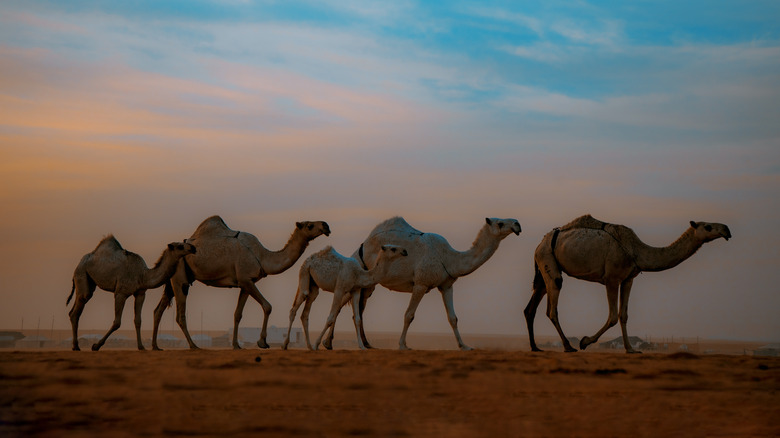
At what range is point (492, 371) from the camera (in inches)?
570

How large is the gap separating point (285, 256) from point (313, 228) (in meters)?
0.95

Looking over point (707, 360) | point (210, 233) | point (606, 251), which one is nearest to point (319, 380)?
point (707, 360)

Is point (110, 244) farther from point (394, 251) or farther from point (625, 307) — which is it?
point (625, 307)

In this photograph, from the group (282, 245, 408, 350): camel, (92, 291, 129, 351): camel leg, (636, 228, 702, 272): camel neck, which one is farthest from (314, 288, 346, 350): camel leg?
(636, 228, 702, 272): camel neck

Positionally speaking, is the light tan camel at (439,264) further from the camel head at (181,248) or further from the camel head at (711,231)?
the camel head at (181,248)

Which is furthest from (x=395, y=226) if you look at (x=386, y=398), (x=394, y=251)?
(x=386, y=398)

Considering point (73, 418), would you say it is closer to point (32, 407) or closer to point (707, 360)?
point (32, 407)

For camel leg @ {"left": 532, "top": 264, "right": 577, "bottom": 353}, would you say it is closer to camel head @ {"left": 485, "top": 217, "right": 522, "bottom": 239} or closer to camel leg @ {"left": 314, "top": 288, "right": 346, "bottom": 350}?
camel head @ {"left": 485, "top": 217, "right": 522, "bottom": 239}

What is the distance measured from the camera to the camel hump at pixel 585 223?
2128 centimetres

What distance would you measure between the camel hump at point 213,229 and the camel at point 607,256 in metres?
7.50

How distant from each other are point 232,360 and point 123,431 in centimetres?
565

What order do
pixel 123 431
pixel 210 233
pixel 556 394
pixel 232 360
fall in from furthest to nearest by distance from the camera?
1. pixel 210 233
2. pixel 232 360
3. pixel 556 394
4. pixel 123 431

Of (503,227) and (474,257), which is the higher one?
(503,227)

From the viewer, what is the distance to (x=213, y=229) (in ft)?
79.0
